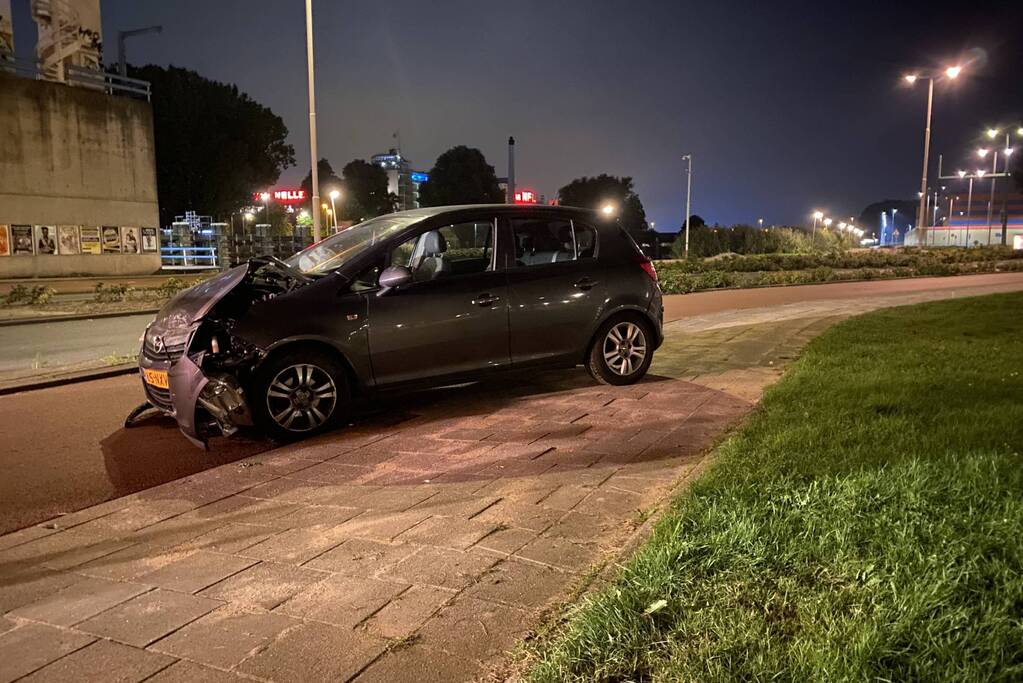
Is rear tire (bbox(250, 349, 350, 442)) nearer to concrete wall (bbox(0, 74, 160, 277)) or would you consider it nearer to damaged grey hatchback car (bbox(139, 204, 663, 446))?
damaged grey hatchback car (bbox(139, 204, 663, 446))

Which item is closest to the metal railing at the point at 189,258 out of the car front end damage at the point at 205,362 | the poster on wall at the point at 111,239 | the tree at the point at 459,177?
the poster on wall at the point at 111,239

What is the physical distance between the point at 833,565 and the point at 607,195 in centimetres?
8529

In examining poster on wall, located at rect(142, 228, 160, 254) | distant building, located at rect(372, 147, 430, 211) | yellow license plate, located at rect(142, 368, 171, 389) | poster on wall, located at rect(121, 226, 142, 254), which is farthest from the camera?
distant building, located at rect(372, 147, 430, 211)

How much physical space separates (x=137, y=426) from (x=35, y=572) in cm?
303

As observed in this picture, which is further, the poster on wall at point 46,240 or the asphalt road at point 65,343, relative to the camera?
the poster on wall at point 46,240

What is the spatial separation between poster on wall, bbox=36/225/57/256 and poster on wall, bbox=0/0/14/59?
6.25 meters

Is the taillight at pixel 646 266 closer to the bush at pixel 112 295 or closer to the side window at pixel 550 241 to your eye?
the side window at pixel 550 241

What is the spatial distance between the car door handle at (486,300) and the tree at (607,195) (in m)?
78.8

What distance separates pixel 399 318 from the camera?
6.32 meters

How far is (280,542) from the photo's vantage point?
4.00 meters

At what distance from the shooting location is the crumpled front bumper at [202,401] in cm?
552

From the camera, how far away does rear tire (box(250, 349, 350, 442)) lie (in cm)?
581

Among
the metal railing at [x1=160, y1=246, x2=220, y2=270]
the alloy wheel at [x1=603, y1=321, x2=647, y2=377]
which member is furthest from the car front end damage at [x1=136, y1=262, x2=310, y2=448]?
the metal railing at [x1=160, y1=246, x2=220, y2=270]

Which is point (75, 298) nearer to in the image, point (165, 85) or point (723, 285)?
point (723, 285)
